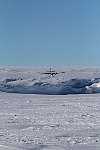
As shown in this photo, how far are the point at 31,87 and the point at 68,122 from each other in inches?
502

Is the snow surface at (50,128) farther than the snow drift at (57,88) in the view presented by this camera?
No

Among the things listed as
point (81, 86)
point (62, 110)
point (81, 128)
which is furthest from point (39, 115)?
point (81, 86)

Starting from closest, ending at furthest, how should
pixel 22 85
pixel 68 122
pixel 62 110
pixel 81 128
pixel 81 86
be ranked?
1. pixel 81 128
2. pixel 68 122
3. pixel 62 110
4. pixel 81 86
5. pixel 22 85

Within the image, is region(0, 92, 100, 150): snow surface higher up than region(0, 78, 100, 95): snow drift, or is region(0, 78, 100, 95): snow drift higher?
region(0, 78, 100, 95): snow drift

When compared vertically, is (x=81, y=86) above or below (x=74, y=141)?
above

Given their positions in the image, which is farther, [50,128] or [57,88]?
[57,88]

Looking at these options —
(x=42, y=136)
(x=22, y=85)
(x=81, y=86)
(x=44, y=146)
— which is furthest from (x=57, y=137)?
(x=22, y=85)

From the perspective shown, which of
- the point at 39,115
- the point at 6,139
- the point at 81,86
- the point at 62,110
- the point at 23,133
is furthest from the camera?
the point at 81,86

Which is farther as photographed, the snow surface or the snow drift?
the snow drift

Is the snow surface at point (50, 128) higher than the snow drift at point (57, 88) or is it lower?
lower

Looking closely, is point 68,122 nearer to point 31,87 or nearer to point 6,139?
point 6,139

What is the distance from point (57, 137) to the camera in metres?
7.33

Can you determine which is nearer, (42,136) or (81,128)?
(42,136)

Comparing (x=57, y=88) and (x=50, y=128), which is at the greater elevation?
(x=57, y=88)
